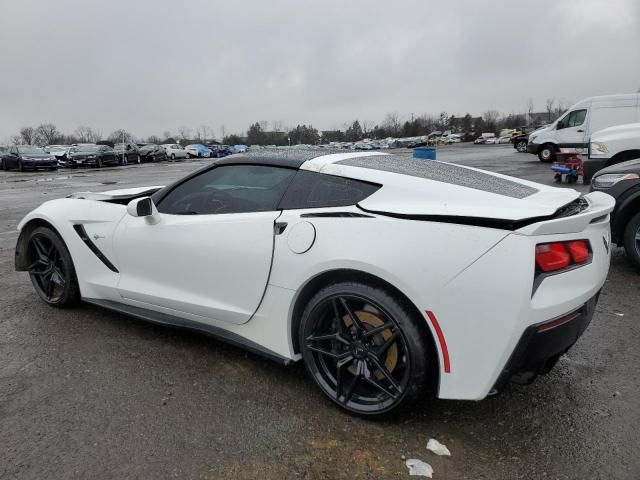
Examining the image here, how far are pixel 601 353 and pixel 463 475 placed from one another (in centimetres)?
167

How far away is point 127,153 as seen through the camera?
114 ft

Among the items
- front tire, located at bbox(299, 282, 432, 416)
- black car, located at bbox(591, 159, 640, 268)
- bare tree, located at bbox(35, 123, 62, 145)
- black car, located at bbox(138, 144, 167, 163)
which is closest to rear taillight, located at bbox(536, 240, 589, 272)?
front tire, located at bbox(299, 282, 432, 416)

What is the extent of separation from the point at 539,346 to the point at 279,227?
4.57 ft

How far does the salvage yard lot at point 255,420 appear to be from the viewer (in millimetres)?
→ 2174

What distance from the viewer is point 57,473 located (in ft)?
7.02

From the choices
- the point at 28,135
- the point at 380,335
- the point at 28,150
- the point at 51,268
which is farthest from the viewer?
the point at 28,135

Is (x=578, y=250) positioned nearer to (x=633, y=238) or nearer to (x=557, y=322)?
(x=557, y=322)

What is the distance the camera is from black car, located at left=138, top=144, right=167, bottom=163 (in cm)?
3869

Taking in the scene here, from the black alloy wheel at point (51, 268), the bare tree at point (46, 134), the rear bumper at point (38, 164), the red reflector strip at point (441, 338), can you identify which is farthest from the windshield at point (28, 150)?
the bare tree at point (46, 134)

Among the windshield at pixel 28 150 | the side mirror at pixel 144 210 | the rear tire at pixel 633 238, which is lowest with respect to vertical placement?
the rear tire at pixel 633 238

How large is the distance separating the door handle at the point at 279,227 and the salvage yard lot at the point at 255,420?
93cm

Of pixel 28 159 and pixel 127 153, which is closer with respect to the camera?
pixel 28 159

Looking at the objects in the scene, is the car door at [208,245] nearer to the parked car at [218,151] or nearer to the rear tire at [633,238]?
the rear tire at [633,238]

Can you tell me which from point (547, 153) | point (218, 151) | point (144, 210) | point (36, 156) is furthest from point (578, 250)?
point (218, 151)
